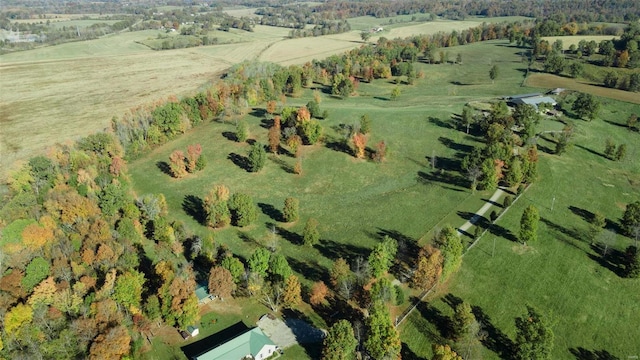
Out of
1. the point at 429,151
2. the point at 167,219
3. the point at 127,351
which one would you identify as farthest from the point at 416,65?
the point at 127,351

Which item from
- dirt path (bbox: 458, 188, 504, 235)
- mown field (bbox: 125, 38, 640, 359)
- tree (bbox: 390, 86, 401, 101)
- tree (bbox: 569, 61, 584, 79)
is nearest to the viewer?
mown field (bbox: 125, 38, 640, 359)

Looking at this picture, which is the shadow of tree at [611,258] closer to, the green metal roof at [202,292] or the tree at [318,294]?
the tree at [318,294]

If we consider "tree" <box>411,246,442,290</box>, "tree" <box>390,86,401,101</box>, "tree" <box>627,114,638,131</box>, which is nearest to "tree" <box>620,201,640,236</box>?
"tree" <box>411,246,442,290</box>

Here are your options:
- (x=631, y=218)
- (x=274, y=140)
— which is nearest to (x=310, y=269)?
(x=274, y=140)

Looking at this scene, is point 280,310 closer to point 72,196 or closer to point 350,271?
point 350,271

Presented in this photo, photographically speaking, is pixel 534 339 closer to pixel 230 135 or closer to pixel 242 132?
pixel 242 132

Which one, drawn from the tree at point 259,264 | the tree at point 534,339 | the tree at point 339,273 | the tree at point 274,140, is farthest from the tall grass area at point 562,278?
the tree at point 274,140

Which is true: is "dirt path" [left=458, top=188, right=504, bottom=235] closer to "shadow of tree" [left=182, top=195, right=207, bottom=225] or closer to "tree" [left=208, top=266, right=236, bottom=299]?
"tree" [left=208, top=266, right=236, bottom=299]
